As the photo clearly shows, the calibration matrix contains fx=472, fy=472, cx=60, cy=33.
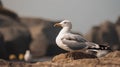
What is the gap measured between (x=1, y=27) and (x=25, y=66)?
95.8ft

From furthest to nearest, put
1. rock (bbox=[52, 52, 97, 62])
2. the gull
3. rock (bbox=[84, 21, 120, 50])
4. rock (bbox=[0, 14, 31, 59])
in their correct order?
rock (bbox=[84, 21, 120, 50])
rock (bbox=[0, 14, 31, 59])
the gull
rock (bbox=[52, 52, 97, 62])

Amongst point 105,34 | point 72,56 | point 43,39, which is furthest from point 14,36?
point 72,56

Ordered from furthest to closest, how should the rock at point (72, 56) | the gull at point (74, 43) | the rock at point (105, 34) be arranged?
the rock at point (105, 34) < the gull at point (74, 43) < the rock at point (72, 56)

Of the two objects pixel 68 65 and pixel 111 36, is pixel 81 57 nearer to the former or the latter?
pixel 68 65

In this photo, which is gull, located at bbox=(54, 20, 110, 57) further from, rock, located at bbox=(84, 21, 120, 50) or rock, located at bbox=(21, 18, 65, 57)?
rock, located at bbox=(84, 21, 120, 50)

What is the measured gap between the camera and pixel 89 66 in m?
5.67

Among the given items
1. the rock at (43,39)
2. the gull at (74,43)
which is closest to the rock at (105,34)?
the rock at (43,39)

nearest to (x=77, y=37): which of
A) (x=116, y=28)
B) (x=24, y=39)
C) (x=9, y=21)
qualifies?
(x=24, y=39)

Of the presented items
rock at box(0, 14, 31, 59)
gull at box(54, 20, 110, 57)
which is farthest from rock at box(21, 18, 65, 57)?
gull at box(54, 20, 110, 57)

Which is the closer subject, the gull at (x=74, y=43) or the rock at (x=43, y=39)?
the gull at (x=74, y=43)

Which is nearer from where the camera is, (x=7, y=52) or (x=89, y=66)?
(x=89, y=66)

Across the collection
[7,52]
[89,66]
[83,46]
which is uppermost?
[7,52]

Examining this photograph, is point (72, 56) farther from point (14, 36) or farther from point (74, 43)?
point (14, 36)

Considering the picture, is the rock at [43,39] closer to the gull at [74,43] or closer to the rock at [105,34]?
the rock at [105,34]
